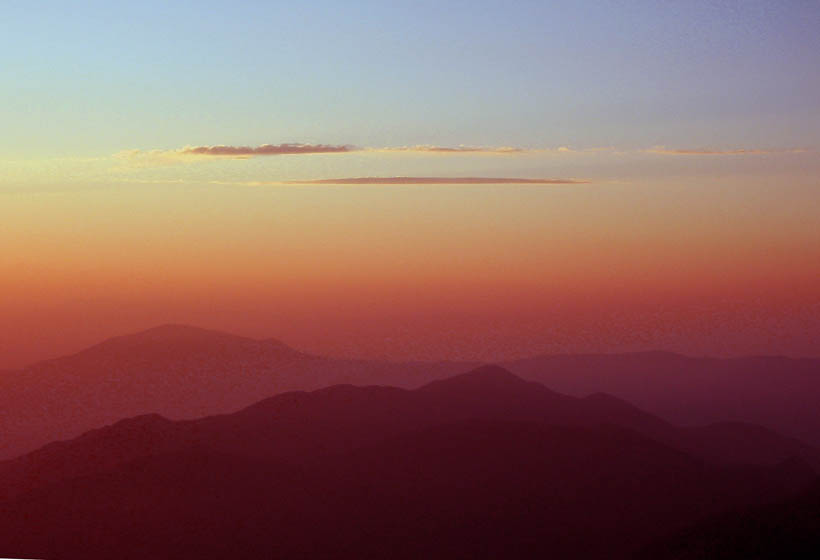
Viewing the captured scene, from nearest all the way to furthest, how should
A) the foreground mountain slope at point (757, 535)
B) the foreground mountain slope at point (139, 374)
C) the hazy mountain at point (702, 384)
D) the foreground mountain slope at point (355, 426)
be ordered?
the hazy mountain at point (702, 384)
the foreground mountain slope at point (757, 535)
the foreground mountain slope at point (355, 426)
the foreground mountain slope at point (139, 374)

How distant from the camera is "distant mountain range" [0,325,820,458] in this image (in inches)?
307

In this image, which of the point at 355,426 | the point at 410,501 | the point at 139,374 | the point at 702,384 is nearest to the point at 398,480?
the point at 410,501

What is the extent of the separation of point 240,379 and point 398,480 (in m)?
1.47

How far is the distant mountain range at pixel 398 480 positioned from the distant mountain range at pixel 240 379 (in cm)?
11

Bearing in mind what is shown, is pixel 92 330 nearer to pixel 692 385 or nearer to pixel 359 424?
pixel 359 424

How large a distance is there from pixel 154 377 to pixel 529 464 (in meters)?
2.92

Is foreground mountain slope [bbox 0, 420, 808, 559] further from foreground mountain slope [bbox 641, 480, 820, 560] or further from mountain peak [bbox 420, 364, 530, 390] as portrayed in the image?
mountain peak [bbox 420, 364, 530, 390]

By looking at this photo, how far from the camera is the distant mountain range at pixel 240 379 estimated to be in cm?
779

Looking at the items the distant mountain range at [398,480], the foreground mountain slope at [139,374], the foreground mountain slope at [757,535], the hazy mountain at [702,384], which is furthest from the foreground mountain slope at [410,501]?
the foreground mountain slope at [139,374]

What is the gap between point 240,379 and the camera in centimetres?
818

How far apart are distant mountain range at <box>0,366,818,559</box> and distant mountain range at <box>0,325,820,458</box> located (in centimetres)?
11

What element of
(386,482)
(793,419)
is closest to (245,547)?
(386,482)

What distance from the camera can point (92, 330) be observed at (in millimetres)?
8016

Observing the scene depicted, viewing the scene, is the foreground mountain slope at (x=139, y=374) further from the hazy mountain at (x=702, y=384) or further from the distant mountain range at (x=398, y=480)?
the hazy mountain at (x=702, y=384)
